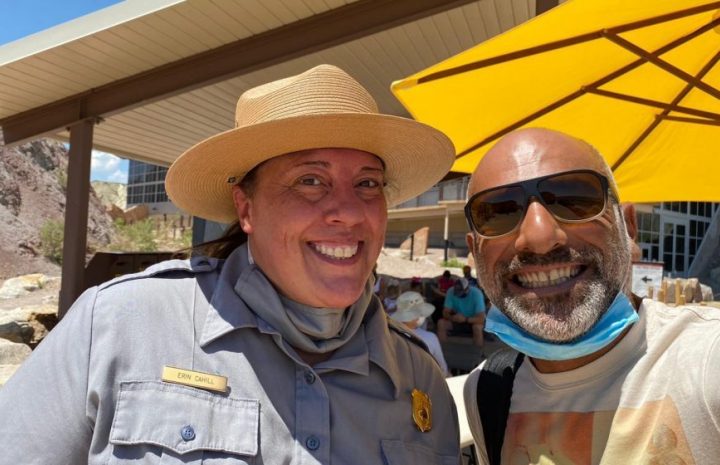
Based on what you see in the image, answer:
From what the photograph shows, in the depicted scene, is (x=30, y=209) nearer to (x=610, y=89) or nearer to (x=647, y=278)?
(x=647, y=278)

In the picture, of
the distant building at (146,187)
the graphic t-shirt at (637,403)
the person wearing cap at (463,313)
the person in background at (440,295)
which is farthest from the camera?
the distant building at (146,187)

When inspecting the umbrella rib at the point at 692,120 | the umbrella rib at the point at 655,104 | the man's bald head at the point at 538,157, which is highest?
the umbrella rib at the point at 655,104

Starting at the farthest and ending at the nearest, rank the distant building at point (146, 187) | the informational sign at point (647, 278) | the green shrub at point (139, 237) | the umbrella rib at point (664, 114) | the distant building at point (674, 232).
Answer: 1. the distant building at point (146, 187)
2. the green shrub at point (139, 237)
3. the distant building at point (674, 232)
4. the informational sign at point (647, 278)
5. the umbrella rib at point (664, 114)

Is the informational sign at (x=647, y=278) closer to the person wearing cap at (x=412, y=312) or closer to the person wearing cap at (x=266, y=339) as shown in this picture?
the person wearing cap at (x=412, y=312)

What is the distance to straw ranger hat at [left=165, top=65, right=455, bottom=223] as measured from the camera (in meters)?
1.62

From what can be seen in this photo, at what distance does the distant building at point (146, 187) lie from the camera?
56.7m

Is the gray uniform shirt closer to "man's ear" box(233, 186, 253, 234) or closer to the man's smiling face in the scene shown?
"man's ear" box(233, 186, 253, 234)

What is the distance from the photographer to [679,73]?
3260 mm

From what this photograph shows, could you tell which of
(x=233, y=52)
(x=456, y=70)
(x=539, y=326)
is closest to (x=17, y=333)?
(x=233, y=52)

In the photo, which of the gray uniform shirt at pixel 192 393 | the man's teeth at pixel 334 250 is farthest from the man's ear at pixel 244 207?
the man's teeth at pixel 334 250

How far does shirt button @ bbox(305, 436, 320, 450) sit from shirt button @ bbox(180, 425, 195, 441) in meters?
0.29

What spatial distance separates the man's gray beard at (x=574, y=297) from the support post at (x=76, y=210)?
19.9ft

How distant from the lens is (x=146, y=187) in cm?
6125

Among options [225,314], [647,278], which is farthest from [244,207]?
[647,278]
